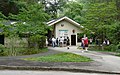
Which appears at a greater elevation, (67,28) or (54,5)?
(54,5)

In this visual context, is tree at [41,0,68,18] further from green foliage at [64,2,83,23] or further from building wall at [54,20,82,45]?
building wall at [54,20,82,45]

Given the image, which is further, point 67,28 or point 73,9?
point 73,9

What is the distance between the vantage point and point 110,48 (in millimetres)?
33938

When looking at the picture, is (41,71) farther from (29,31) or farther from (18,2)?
(18,2)

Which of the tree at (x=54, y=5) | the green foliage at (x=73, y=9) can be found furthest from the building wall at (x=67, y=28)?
the tree at (x=54, y=5)

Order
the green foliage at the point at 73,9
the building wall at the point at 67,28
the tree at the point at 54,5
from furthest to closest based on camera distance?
the tree at the point at 54,5
the green foliage at the point at 73,9
the building wall at the point at 67,28

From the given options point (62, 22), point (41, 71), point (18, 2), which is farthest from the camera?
point (18, 2)

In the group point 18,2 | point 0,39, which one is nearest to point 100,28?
point 0,39

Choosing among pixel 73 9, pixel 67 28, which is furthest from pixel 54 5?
pixel 67 28

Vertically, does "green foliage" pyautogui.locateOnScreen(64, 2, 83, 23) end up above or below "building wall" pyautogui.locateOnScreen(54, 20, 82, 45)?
above

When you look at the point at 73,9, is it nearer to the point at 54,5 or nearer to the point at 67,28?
the point at 54,5

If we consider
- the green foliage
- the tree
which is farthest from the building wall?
the tree

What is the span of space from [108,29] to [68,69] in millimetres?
20905

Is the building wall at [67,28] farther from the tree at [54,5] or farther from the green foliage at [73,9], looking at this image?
the tree at [54,5]
